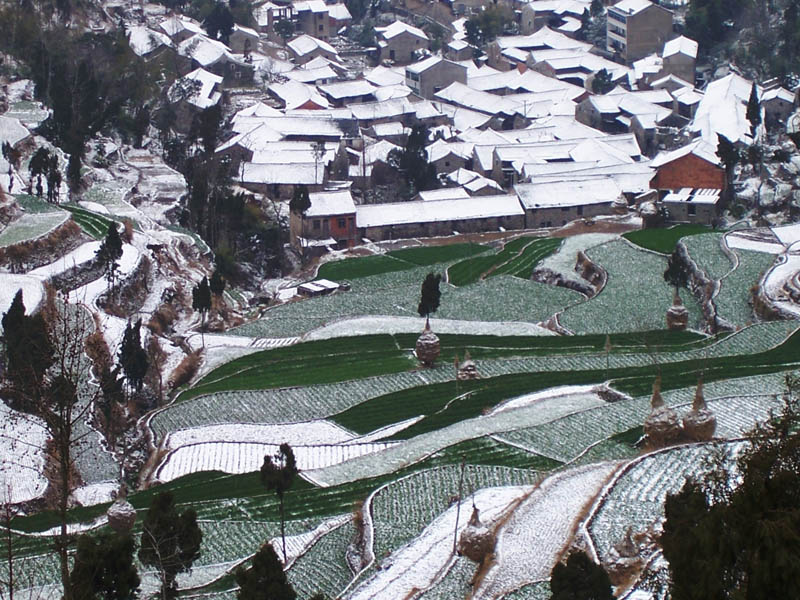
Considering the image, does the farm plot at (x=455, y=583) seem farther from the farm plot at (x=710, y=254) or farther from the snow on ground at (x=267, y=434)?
the farm plot at (x=710, y=254)

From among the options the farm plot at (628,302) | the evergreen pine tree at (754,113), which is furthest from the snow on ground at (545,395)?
the evergreen pine tree at (754,113)

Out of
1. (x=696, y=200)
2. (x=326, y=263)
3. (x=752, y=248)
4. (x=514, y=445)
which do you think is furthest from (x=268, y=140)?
(x=514, y=445)

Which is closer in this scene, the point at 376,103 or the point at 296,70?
the point at 376,103

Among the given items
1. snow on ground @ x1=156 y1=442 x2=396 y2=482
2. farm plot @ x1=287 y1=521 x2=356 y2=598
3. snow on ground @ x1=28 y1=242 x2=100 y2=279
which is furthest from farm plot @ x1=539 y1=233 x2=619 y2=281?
farm plot @ x1=287 y1=521 x2=356 y2=598

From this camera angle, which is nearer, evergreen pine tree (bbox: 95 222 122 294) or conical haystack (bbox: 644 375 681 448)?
conical haystack (bbox: 644 375 681 448)

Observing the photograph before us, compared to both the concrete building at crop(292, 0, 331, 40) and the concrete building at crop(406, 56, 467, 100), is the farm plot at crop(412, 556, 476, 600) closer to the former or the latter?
the concrete building at crop(406, 56, 467, 100)

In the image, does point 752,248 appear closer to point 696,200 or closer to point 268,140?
point 696,200

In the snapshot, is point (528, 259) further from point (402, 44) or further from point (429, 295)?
point (402, 44)
